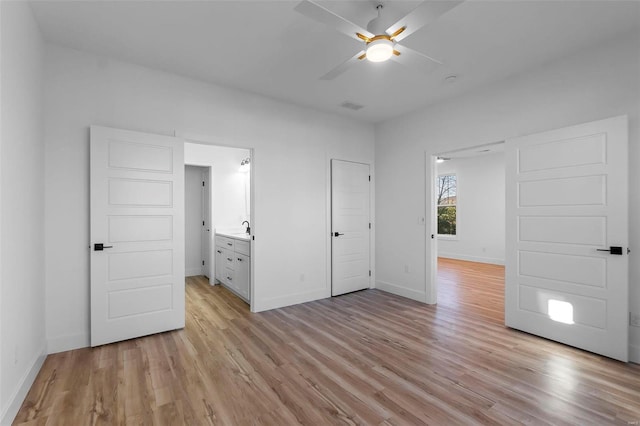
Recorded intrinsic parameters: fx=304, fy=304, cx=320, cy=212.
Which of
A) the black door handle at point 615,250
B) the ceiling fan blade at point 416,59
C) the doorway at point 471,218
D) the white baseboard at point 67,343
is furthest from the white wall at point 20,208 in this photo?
the doorway at point 471,218

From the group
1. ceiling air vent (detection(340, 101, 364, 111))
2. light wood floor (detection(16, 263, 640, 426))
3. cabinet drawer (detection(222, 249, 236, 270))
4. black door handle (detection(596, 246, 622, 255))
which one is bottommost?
light wood floor (detection(16, 263, 640, 426))

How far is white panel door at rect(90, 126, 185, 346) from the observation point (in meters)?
2.98

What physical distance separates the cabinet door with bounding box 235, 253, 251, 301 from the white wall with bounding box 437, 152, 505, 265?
244 inches

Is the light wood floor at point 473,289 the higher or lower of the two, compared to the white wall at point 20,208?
lower

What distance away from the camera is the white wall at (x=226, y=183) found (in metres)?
5.56

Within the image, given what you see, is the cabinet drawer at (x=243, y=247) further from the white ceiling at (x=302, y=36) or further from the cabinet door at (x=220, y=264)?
the white ceiling at (x=302, y=36)

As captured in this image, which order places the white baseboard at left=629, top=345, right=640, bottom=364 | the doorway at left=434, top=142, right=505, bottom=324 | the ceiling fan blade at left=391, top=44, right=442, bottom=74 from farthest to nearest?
the doorway at left=434, top=142, right=505, bottom=324, the white baseboard at left=629, top=345, right=640, bottom=364, the ceiling fan blade at left=391, top=44, right=442, bottom=74

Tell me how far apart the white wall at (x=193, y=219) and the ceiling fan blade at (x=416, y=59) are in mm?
4808

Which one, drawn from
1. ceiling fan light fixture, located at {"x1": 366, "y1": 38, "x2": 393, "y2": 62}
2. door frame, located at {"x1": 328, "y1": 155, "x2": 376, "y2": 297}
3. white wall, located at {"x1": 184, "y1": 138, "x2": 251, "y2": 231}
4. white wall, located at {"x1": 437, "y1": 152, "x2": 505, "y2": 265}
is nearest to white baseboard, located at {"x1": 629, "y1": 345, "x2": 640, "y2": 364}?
door frame, located at {"x1": 328, "y1": 155, "x2": 376, "y2": 297}

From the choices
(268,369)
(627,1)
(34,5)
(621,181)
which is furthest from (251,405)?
(627,1)

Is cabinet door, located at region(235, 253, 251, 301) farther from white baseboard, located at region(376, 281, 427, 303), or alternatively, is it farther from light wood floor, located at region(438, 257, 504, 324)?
light wood floor, located at region(438, 257, 504, 324)

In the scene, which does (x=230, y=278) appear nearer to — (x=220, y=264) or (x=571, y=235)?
(x=220, y=264)

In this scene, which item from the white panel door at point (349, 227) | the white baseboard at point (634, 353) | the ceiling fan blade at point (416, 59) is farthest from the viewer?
the white panel door at point (349, 227)

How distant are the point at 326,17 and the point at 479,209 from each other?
7.43 metres
